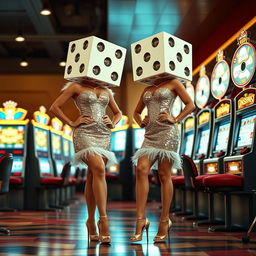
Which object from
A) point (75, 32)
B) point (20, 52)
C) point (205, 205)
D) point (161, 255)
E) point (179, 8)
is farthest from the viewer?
point (20, 52)

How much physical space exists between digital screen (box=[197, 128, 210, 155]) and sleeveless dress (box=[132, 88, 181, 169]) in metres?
3.05

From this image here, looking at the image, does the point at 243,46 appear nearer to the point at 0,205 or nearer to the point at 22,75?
the point at 0,205

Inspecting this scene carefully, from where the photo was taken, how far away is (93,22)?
40.9 feet

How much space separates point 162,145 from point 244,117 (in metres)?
2.04

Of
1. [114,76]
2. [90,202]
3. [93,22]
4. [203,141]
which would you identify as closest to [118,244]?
[90,202]

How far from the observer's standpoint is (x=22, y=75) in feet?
53.2

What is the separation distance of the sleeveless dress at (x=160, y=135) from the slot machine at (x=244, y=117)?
1.21 metres

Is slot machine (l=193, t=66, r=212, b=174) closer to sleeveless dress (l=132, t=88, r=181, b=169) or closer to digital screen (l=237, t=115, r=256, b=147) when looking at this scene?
digital screen (l=237, t=115, r=256, b=147)

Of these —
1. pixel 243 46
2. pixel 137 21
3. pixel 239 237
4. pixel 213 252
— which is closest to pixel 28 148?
pixel 137 21

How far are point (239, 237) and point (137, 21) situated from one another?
6.20 m

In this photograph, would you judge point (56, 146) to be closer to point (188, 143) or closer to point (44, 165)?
point (44, 165)

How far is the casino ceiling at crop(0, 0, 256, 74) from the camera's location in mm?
8828

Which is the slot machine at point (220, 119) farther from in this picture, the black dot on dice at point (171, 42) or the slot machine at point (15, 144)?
the slot machine at point (15, 144)

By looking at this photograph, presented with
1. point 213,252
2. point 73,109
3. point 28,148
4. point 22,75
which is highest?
point 22,75
